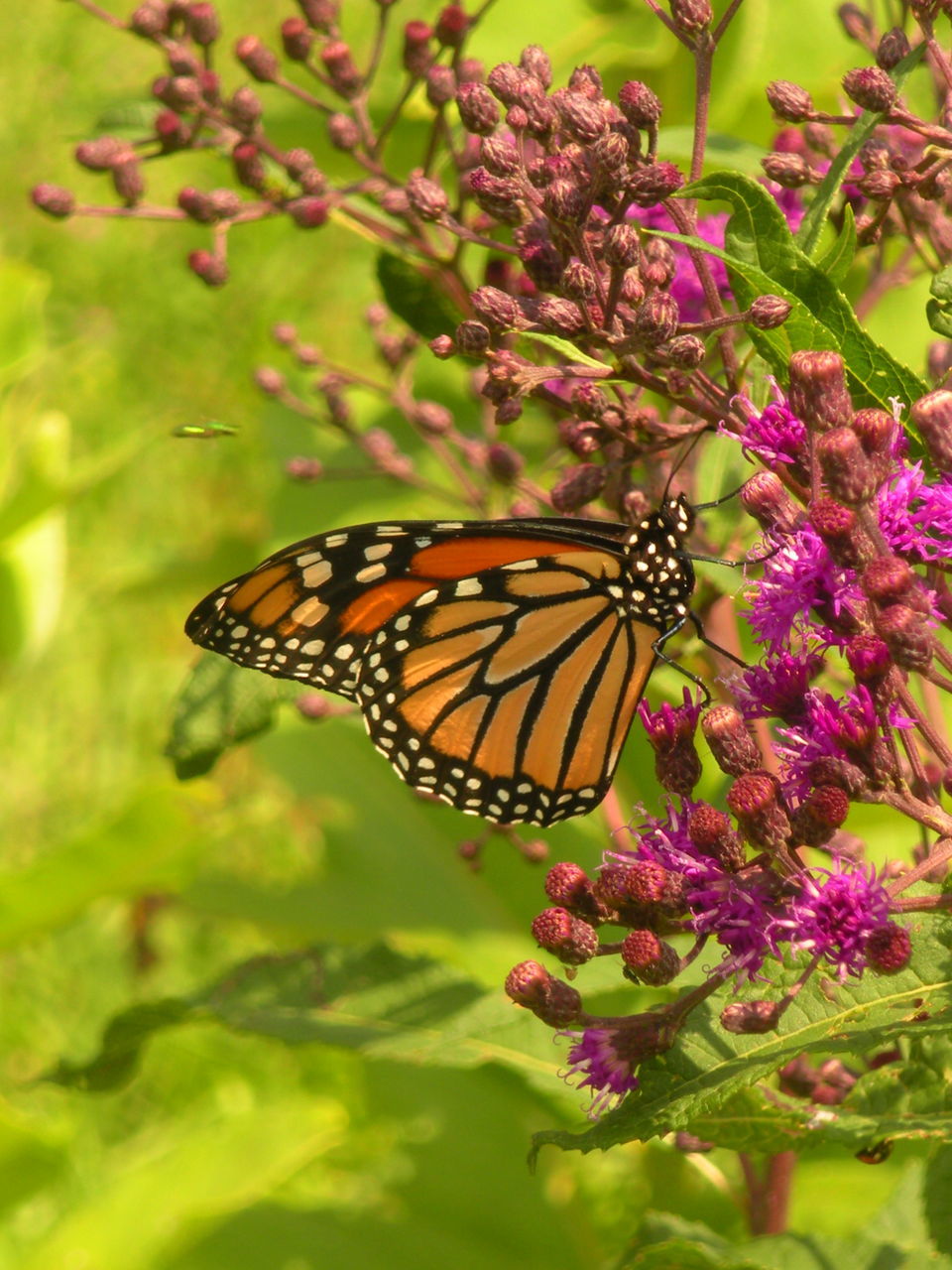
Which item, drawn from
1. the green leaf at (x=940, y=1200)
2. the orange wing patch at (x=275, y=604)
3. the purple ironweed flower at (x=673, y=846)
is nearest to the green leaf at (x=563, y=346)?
the purple ironweed flower at (x=673, y=846)

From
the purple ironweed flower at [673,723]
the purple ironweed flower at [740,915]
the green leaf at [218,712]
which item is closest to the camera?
the purple ironweed flower at [740,915]

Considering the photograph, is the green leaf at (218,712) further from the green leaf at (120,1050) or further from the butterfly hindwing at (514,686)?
the green leaf at (120,1050)

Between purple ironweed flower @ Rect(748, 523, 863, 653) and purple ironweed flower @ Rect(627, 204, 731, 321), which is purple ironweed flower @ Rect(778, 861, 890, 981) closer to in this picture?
purple ironweed flower @ Rect(748, 523, 863, 653)

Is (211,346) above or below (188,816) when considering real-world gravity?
below

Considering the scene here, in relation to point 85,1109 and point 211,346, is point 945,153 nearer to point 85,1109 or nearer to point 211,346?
point 85,1109

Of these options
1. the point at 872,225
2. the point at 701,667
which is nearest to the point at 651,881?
the point at 872,225

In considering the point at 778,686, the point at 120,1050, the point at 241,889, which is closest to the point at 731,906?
the point at 778,686

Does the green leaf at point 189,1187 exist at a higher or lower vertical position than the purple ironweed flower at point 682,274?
lower
